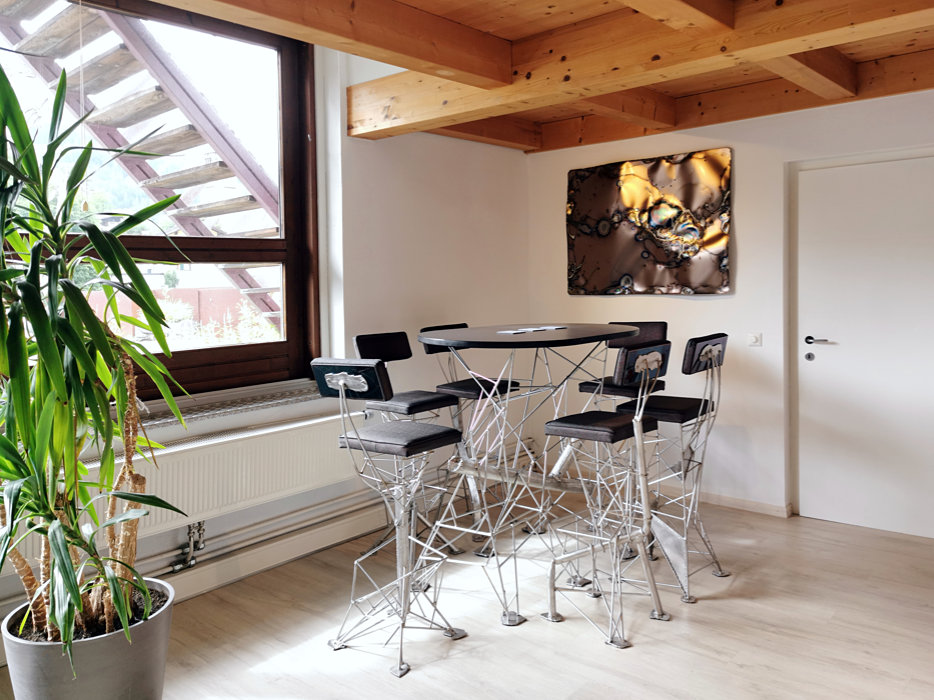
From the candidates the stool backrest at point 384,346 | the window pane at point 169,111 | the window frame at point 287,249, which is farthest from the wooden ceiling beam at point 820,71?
the window pane at point 169,111

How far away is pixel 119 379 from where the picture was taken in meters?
2.24

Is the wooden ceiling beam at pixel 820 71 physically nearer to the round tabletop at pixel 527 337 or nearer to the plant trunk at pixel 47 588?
the round tabletop at pixel 527 337

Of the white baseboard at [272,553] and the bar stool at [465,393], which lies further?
the bar stool at [465,393]

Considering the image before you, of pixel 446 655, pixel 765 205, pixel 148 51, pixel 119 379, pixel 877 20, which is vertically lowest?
pixel 446 655

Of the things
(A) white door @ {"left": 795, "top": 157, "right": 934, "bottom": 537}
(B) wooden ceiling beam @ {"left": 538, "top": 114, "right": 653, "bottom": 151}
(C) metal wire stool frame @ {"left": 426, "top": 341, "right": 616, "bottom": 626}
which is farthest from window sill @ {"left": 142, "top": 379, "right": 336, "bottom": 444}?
(A) white door @ {"left": 795, "top": 157, "right": 934, "bottom": 537}

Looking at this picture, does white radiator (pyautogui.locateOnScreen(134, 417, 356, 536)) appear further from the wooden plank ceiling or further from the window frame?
the wooden plank ceiling

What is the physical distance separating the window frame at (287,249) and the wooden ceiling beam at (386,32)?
3.64 ft

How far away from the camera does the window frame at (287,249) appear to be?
12.2ft

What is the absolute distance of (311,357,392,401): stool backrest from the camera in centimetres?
276

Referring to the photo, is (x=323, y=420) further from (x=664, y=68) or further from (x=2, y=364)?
(x=664, y=68)

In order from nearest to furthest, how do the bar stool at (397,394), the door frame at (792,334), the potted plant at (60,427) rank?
the potted plant at (60,427) < the bar stool at (397,394) < the door frame at (792,334)

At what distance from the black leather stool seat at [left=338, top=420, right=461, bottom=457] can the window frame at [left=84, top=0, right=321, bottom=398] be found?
3.20 feet

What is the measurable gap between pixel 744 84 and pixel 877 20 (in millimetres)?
1882

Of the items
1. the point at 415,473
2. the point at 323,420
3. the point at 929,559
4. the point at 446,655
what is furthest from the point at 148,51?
the point at 929,559
